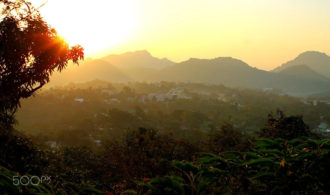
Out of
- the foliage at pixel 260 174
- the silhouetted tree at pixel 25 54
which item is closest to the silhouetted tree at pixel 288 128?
the silhouetted tree at pixel 25 54

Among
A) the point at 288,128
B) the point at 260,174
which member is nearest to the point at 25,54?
the point at 260,174

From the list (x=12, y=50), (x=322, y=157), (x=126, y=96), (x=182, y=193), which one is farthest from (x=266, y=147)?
(x=126, y=96)

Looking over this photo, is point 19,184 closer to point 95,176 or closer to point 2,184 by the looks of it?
point 2,184

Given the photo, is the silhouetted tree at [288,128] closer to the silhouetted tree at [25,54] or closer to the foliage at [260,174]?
the silhouetted tree at [25,54]

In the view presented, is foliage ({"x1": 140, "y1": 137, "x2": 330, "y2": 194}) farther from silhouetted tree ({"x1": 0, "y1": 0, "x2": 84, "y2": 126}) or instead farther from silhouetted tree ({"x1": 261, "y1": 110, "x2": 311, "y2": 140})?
silhouetted tree ({"x1": 261, "y1": 110, "x2": 311, "y2": 140})

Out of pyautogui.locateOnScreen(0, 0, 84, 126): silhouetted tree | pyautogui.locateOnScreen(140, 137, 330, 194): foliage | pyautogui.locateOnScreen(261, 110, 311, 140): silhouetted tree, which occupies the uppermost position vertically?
pyautogui.locateOnScreen(0, 0, 84, 126): silhouetted tree

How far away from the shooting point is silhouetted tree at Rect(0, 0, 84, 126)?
8.11 m

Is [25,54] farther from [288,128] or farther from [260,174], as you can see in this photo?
[288,128]

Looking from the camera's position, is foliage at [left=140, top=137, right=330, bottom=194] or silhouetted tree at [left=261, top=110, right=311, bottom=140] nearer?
foliage at [left=140, top=137, right=330, bottom=194]

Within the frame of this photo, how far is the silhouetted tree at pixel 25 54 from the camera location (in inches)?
319

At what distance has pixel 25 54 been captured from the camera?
29.4ft

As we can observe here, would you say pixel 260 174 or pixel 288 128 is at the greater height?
pixel 260 174

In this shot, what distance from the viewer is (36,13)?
30.2 feet

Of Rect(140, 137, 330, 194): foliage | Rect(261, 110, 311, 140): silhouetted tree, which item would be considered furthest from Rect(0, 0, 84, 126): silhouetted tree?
Rect(261, 110, 311, 140): silhouetted tree
